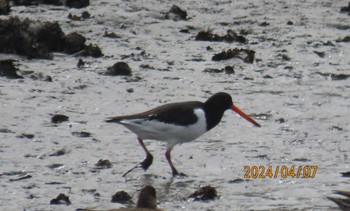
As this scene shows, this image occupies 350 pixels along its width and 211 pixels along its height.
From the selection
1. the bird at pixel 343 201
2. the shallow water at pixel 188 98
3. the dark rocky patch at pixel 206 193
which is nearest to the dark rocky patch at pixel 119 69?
the shallow water at pixel 188 98

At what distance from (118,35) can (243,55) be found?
7.07 feet

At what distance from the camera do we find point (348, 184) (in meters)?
10.6

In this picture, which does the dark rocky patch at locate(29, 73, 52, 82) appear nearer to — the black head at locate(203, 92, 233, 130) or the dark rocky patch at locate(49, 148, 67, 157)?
the dark rocky patch at locate(49, 148, 67, 157)

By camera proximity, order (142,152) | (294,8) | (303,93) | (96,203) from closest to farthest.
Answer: (96,203) → (142,152) → (303,93) → (294,8)

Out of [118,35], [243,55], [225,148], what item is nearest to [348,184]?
[225,148]

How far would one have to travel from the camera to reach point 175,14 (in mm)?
18438

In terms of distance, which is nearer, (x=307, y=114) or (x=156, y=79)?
(x=307, y=114)

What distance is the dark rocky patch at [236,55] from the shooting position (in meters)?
16.0

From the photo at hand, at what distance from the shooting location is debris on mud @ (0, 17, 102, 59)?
15.5 meters

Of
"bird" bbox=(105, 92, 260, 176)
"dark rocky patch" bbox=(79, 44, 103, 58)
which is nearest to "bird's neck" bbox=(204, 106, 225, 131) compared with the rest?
"bird" bbox=(105, 92, 260, 176)

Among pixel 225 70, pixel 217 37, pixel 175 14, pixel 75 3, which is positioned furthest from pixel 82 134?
pixel 75 3

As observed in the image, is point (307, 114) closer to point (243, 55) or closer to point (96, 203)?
point (243, 55)

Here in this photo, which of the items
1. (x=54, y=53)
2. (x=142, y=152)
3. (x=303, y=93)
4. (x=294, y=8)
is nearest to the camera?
(x=142, y=152)
